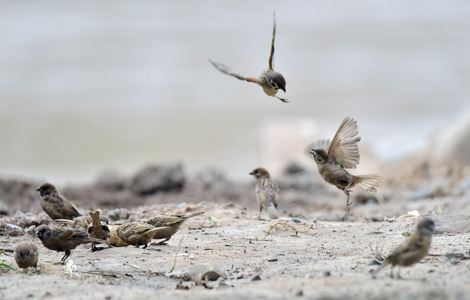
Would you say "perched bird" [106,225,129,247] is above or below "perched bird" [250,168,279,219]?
below

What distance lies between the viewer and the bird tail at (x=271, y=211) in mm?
9880

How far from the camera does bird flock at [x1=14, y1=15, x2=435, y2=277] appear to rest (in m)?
6.55

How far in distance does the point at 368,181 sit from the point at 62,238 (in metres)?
2.90

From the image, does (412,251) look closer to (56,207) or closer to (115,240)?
(115,240)

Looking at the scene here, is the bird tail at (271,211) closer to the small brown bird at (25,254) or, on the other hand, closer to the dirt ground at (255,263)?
the dirt ground at (255,263)

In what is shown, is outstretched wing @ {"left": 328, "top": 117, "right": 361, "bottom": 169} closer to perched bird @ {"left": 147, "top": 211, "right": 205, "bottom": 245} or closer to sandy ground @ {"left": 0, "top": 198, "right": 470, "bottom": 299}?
sandy ground @ {"left": 0, "top": 198, "right": 470, "bottom": 299}

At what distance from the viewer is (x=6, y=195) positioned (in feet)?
46.0

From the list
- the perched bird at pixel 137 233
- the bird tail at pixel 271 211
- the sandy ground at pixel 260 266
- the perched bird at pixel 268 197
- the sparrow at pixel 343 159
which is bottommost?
the sandy ground at pixel 260 266

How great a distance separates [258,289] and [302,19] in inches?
1097

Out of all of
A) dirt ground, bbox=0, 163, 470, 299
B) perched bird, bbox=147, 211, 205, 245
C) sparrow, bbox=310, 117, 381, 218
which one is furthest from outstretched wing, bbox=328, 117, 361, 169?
perched bird, bbox=147, 211, 205, 245

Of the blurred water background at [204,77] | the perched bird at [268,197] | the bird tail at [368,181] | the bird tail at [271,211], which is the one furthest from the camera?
the blurred water background at [204,77]

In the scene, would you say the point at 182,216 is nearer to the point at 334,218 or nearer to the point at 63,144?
the point at 334,218

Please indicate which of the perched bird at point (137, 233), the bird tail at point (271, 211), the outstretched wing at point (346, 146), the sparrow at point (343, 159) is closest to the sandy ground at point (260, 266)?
the perched bird at point (137, 233)

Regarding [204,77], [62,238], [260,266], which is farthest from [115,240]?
[204,77]
